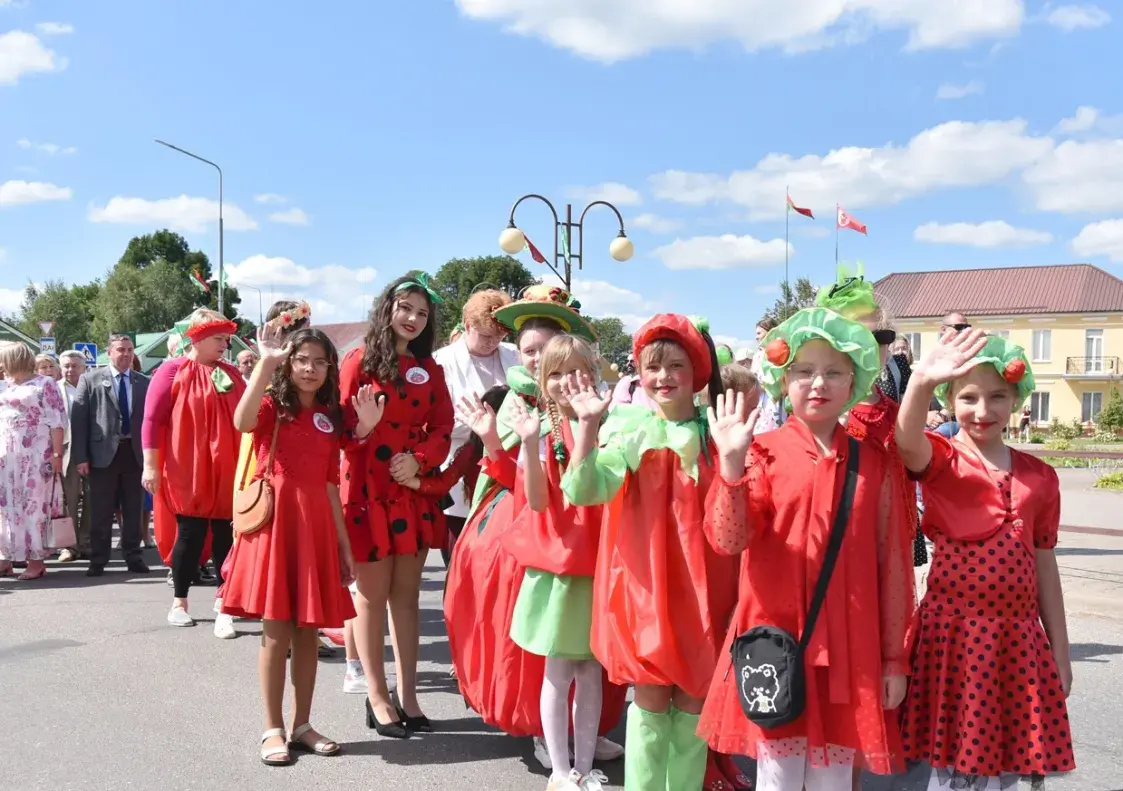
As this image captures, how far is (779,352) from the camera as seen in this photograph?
2.71 metres

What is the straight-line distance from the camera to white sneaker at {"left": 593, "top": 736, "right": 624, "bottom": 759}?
13.2 feet

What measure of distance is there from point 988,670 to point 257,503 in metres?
2.83

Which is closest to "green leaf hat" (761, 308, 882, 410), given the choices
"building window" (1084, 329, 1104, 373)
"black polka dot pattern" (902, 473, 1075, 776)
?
"black polka dot pattern" (902, 473, 1075, 776)

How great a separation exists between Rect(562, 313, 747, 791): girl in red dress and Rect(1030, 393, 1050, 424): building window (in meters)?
57.8

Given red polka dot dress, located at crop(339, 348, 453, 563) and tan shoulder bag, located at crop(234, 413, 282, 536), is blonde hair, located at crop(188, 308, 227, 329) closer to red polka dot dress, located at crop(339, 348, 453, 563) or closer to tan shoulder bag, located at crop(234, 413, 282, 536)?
red polka dot dress, located at crop(339, 348, 453, 563)

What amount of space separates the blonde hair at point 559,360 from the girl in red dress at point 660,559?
1.03 feet

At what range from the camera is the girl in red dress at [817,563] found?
8.48ft

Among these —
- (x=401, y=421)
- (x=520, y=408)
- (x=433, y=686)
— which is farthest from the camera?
(x=433, y=686)

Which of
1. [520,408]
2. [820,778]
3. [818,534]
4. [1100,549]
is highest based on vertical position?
[520,408]

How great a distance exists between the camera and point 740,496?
258 centimetres

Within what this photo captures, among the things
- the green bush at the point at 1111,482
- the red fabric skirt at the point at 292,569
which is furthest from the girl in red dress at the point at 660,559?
the green bush at the point at 1111,482

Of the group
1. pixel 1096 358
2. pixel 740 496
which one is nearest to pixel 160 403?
pixel 740 496

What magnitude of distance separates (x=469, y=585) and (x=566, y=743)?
0.84 m

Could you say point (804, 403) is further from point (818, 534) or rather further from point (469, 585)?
point (469, 585)
